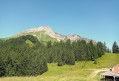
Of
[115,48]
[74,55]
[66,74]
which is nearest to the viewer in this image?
[66,74]

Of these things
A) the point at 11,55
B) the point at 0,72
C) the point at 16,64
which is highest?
the point at 11,55

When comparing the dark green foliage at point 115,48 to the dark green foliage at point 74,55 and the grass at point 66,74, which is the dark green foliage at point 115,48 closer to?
the dark green foliage at point 74,55

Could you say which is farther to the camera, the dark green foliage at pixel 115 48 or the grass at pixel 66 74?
the dark green foliage at pixel 115 48

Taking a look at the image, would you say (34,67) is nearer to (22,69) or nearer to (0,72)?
(22,69)

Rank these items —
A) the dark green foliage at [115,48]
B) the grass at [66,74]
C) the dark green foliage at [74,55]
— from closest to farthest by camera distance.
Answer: the grass at [66,74], the dark green foliage at [74,55], the dark green foliage at [115,48]

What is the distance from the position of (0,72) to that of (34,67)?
22.7 metres

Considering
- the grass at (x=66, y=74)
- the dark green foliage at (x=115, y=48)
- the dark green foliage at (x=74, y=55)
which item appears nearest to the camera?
the grass at (x=66, y=74)

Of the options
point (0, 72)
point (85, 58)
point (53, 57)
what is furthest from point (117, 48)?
point (0, 72)

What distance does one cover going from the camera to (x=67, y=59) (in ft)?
347

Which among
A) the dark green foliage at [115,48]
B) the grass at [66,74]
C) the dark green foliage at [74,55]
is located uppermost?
the dark green foliage at [115,48]

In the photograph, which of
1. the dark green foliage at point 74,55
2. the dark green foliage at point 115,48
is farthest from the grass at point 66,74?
the dark green foliage at point 115,48

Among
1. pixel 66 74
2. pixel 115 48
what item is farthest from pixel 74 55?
pixel 115 48

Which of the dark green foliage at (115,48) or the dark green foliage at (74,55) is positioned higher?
the dark green foliage at (115,48)

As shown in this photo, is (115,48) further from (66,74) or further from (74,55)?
(66,74)
